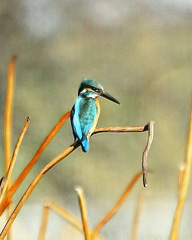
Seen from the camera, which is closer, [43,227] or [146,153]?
[146,153]

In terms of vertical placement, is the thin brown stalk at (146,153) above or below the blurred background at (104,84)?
below

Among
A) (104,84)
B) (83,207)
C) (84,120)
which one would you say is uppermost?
(104,84)

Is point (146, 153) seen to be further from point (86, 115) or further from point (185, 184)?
point (86, 115)

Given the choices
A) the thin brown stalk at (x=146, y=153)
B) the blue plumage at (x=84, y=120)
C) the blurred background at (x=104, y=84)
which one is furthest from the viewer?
the blurred background at (x=104, y=84)

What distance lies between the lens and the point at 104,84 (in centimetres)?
259

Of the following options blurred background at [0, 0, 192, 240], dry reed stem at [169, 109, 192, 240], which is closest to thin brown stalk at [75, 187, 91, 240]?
dry reed stem at [169, 109, 192, 240]

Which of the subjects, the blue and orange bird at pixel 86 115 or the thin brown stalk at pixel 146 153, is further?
the blue and orange bird at pixel 86 115

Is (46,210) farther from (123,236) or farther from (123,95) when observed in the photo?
(123,95)

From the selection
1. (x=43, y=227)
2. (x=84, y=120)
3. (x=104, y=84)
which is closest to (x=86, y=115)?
(x=84, y=120)

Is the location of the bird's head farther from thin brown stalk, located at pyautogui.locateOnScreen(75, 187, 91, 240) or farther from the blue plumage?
thin brown stalk, located at pyautogui.locateOnScreen(75, 187, 91, 240)

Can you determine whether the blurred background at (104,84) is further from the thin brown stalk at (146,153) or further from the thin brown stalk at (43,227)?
the thin brown stalk at (146,153)

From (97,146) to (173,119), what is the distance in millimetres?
368

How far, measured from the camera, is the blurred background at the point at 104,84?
2432 millimetres

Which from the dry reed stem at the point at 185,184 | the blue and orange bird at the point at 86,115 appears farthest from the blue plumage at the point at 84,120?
the dry reed stem at the point at 185,184
